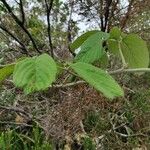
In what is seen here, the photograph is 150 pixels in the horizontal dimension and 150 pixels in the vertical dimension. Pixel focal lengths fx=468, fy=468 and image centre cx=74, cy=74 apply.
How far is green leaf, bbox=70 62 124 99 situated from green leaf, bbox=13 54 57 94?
0.06 feet

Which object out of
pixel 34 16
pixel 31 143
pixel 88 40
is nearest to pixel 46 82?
pixel 88 40

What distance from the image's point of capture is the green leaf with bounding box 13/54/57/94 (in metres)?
0.29

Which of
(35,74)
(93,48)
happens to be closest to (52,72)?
(35,74)

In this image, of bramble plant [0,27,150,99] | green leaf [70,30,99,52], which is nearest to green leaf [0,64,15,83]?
bramble plant [0,27,150,99]

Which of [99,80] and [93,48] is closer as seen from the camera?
[99,80]

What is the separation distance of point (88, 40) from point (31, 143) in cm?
335

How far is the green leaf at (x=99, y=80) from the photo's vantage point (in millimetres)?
290

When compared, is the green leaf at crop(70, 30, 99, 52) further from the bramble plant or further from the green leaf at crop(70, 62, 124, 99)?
the green leaf at crop(70, 62, 124, 99)

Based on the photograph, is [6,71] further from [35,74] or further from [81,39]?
[81,39]

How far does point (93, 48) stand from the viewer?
1.42ft

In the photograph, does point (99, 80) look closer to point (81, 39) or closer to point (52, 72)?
point (52, 72)

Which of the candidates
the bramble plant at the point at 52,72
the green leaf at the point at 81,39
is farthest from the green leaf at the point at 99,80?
the green leaf at the point at 81,39

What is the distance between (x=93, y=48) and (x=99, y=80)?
133 millimetres

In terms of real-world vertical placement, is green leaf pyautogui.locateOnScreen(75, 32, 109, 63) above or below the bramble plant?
above
